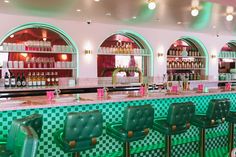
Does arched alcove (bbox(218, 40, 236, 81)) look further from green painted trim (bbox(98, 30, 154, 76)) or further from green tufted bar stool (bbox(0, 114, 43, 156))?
green tufted bar stool (bbox(0, 114, 43, 156))

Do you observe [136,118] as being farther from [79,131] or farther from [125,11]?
[125,11]

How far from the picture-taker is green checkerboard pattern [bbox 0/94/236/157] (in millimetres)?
3340

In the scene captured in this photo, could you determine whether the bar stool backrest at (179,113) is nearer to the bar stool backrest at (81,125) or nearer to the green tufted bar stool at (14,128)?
the bar stool backrest at (81,125)

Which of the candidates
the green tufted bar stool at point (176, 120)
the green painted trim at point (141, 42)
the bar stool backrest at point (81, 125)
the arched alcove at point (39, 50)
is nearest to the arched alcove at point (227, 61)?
the green painted trim at point (141, 42)

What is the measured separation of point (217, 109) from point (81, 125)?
6.88 ft

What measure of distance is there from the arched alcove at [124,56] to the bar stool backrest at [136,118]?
4706 mm

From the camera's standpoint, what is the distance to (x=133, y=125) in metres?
3.11

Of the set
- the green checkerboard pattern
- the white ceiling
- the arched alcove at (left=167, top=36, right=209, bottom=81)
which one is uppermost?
the white ceiling

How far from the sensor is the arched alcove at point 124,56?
8.33 m

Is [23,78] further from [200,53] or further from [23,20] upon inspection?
[200,53]

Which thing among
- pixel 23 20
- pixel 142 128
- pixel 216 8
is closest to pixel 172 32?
pixel 216 8

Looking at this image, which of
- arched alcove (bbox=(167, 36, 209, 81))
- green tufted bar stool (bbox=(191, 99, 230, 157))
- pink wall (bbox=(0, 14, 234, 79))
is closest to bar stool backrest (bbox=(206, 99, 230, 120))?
green tufted bar stool (bbox=(191, 99, 230, 157))

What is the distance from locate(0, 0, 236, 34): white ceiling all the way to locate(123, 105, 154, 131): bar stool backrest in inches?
112

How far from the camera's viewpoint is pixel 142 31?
28.5 feet
